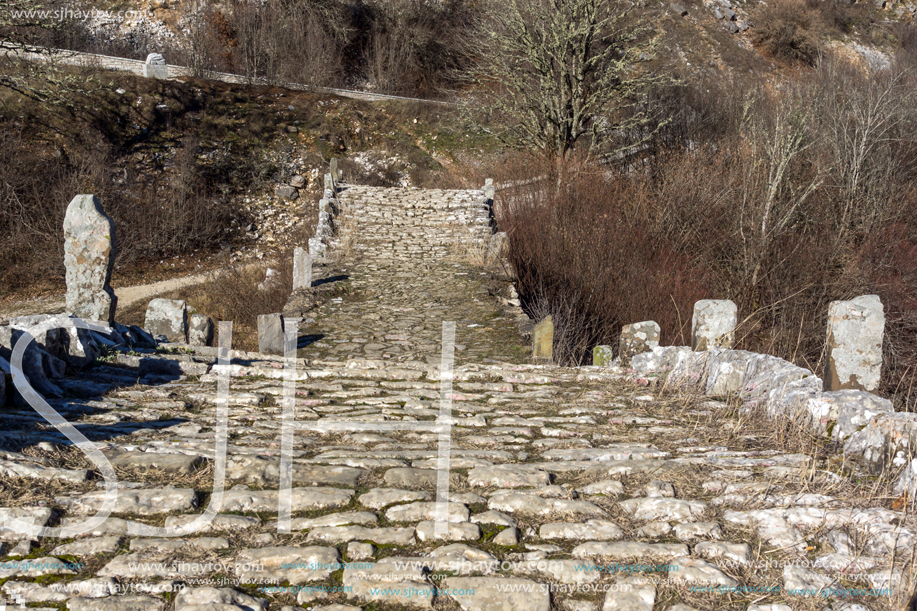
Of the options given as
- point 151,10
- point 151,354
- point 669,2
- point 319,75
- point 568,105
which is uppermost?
point 669,2

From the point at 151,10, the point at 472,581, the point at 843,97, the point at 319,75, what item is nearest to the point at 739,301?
the point at 843,97

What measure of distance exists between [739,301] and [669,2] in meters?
24.8

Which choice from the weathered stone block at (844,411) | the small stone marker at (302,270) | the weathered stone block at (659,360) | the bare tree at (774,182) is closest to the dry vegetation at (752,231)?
the bare tree at (774,182)

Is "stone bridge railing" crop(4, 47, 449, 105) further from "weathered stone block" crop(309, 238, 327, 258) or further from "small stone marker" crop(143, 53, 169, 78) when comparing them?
"weathered stone block" crop(309, 238, 327, 258)

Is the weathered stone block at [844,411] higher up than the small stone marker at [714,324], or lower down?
lower down

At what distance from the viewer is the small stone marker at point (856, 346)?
Answer: 5566 millimetres

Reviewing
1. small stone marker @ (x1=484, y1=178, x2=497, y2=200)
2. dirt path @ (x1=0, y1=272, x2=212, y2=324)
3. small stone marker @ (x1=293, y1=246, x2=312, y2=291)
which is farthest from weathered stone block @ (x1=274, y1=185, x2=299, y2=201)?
small stone marker @ (x1=293, y1=246, x2=312, y2=291)

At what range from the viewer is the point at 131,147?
22.3 meters

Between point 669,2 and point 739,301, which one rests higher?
point 669,2

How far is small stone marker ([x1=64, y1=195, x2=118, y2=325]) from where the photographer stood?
22.4 ft

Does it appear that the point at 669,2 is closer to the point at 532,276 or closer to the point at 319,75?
the point at 319,75

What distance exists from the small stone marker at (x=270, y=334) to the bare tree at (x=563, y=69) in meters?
12.2

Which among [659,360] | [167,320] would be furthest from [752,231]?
[167,320]

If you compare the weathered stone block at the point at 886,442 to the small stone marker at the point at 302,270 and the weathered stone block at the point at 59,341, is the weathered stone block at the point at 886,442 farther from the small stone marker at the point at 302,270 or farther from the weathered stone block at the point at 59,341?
the small stone marker at the point at 302,270
